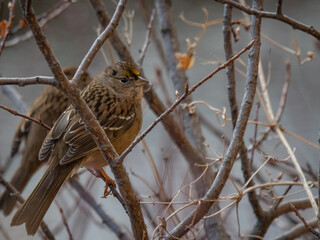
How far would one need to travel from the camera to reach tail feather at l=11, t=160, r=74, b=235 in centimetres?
271

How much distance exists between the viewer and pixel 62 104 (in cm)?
402

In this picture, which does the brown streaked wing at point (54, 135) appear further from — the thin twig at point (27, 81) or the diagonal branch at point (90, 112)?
the thin twig at point (27, 81)

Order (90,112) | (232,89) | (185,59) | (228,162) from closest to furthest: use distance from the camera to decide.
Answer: (90,112)
(228,162)
(232,89)
(185,59)

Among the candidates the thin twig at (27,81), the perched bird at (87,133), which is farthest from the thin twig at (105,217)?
the thin twig at (27,81)

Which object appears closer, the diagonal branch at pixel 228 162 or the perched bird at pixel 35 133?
the diagonal branch at pixel 228 162

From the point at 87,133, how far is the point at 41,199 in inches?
18.0

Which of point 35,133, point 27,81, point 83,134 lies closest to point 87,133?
point 83,134

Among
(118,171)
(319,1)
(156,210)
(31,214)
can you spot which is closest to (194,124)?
(156,210)

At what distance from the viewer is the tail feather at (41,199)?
271cm

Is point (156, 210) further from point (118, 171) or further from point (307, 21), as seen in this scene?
point (307, 21)

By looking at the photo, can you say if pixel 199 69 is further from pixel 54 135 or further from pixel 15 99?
pixel 54 135

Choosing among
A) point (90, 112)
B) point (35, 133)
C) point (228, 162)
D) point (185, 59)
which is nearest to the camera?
point (90, 112)

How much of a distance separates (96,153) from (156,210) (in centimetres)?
47

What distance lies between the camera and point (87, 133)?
307 cm
